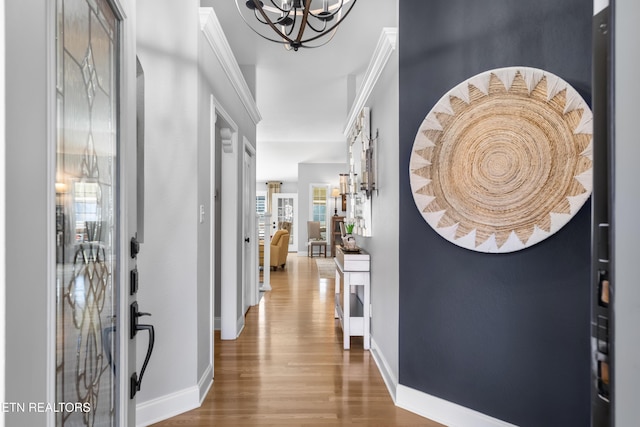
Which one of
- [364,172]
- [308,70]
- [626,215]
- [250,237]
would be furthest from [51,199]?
[308,70]

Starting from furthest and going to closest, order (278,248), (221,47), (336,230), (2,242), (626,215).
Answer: (336,230)
(278,248)
(221,47)
(626,215)
(2,242)

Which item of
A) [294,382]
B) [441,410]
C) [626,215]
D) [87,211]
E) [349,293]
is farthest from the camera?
[349,293]

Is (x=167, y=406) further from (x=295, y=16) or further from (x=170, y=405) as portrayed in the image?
(x=295, y=16)

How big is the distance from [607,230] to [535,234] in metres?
1.29

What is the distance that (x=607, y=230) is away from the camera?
648 mm

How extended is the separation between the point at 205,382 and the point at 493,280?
186 cm

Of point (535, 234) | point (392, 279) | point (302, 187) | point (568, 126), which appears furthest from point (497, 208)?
point (302, 187)

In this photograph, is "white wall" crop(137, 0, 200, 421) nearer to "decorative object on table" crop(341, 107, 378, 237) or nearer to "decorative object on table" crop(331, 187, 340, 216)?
"decorative object on table" crop(341, 107, 378, 237)

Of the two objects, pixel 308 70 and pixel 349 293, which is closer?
pixel 349 293

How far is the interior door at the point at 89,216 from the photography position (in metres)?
0.71

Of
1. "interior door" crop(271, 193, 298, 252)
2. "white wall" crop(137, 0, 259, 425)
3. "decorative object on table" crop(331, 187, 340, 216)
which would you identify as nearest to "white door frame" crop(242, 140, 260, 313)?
"white wall" crop(137, 0, 259, 425)

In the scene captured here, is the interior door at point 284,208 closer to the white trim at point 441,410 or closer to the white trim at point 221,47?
the white trim at point 221,47

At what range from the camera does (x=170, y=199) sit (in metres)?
2.22

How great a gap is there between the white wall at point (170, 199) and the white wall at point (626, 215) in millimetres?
2079
